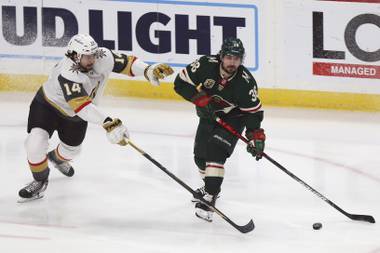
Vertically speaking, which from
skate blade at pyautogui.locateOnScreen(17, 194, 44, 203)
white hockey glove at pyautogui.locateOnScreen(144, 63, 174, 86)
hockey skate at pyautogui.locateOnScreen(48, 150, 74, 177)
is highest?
white hockey glove at pyautogui.locateOnScreen(144, 63, 174, 86)

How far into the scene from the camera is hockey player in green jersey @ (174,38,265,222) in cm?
582

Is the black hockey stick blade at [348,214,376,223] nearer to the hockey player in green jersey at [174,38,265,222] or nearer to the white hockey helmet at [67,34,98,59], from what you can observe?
the hockey player in green jersey at [174,38,265,222]

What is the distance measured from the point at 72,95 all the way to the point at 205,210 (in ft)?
3.15

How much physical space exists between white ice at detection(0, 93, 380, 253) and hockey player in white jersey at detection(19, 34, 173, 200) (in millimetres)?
282

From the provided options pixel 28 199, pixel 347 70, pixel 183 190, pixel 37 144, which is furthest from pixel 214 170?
pixel 347 70

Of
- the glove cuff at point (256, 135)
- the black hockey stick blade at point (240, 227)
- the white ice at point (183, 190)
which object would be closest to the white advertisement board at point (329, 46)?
the white ice at point (183, 190)

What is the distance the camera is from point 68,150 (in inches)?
258

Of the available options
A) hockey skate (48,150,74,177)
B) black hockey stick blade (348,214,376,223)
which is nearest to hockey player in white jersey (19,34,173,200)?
hockey skate (48,150,74,177)

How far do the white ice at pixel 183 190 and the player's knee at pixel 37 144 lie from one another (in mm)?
283

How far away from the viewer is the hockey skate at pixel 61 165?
6.68m

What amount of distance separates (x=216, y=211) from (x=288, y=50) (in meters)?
2.94

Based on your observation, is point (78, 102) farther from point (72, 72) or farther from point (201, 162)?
point (201, 162)

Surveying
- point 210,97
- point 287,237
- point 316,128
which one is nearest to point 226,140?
point 210,97

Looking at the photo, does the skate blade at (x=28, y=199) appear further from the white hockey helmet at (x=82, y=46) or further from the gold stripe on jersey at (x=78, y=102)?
the white hockey helmet at (x=82, y=46)
